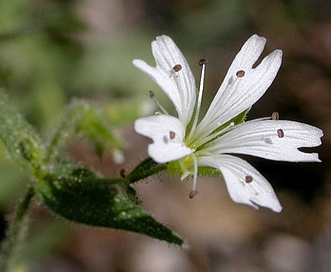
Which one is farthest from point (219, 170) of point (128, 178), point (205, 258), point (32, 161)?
point (205, 258)

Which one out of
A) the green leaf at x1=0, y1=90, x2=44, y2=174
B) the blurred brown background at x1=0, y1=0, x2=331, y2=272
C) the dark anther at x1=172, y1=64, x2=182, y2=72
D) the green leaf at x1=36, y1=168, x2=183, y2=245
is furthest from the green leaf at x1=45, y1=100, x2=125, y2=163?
the dark anther at x1=172, y1=64, x2=182, y2=72

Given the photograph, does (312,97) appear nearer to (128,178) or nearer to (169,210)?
(169,210)

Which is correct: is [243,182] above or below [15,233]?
above

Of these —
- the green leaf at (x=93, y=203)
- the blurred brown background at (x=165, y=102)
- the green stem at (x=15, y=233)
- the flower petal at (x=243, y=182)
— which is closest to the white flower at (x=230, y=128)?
the flower petal at (x=243, y=182)

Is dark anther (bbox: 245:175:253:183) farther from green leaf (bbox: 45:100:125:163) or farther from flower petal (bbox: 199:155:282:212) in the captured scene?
green leaf (bbox: 45:100:125:163)

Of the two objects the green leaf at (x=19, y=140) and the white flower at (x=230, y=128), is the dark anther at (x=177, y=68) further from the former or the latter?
the green leaf at (x=19, y=140)

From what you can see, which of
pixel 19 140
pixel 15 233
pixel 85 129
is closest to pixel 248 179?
pixel 19 140

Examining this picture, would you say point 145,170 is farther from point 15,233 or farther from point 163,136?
point 15,233
